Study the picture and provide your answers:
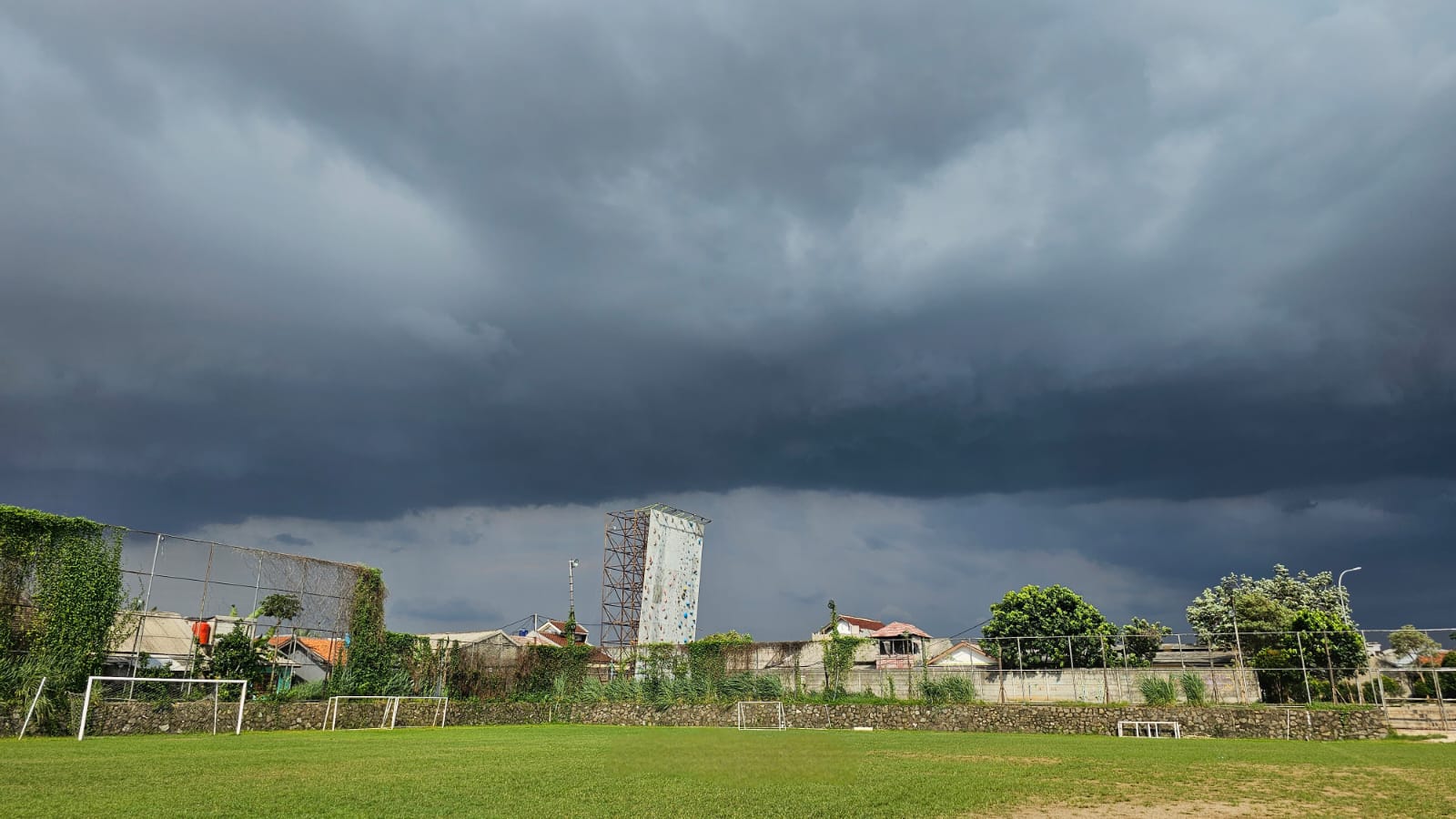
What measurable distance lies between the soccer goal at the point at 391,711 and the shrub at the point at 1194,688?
82.9 ft

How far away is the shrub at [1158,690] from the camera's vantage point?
26453mm

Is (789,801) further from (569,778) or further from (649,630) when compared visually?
(649,630)

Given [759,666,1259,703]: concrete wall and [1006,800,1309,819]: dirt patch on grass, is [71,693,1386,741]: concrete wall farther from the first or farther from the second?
[1006,800,1309,819]: dirt patch on grass

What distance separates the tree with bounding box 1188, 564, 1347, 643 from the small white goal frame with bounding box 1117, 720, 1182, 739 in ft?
81.2

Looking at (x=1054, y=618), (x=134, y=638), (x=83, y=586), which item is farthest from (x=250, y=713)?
(x=1054, y=618)

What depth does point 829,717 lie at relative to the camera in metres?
30.1

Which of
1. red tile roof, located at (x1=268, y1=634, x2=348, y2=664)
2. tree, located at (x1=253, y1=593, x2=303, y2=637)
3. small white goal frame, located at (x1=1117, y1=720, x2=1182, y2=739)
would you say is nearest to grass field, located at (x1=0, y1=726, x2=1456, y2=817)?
small white goal frame, located at (x1=1117, y1=720, x2=1182, y2=739)

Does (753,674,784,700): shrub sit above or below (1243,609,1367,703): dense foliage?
below

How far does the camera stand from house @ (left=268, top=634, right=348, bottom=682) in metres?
26.8

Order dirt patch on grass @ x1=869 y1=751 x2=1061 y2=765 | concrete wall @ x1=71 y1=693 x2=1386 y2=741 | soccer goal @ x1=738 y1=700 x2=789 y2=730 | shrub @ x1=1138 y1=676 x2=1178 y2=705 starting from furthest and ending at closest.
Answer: soccer goal @ x1=738 y1=700 x2=789 y2=730 → shrub @ x1=1138 y1=676 x2=1178 y2=705 → concrete wall @ x1=71 y1=693 x2=1386 y2=741 → dirt patch on grass @ x1=869 y1=751 x2=1061 y2=765

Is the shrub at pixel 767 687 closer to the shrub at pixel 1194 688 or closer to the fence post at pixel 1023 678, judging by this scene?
the fence post at pixel 1023 678

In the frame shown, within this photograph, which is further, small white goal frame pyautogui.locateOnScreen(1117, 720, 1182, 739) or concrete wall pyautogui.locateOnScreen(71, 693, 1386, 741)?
small white goal frame pyautogui.locateOnScreen(1117, 720, 1182, 739)

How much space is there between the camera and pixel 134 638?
22.9 m

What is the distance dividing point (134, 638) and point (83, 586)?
1.97 m
